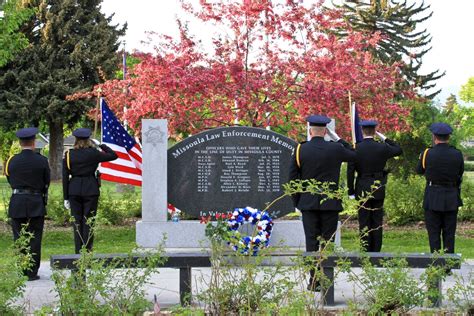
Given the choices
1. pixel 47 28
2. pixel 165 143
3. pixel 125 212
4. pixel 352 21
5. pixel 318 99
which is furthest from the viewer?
pixel 352 21

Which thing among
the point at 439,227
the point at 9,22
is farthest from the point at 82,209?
the point at 9,22

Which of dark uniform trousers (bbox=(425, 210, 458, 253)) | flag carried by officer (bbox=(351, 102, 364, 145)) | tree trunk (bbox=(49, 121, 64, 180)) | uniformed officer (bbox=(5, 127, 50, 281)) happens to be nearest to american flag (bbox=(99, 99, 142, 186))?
uniformed officer (bbox=(5, 127, 50, 281))

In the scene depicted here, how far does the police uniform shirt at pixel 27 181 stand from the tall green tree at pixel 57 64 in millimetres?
32261

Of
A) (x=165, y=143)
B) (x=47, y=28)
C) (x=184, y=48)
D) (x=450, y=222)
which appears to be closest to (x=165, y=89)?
(x=184, y=48)

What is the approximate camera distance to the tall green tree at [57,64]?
43000 mm

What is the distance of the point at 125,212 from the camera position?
19656mm

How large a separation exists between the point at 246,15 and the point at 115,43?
90.0ft

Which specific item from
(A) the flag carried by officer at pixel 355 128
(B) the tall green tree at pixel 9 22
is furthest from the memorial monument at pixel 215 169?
(B) the tall green tree at pixel 9 22

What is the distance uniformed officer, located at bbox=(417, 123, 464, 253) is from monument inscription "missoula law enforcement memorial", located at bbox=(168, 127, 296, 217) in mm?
2520

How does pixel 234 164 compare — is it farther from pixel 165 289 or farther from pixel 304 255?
pixel 304 255

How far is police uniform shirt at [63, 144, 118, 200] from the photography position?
11.6 metres

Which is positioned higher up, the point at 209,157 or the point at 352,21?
the point at 352,21

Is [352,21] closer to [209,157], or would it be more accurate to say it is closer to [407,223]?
[407,223]

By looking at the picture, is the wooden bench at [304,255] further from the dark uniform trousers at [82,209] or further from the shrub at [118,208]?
the shrub at [118,208]
